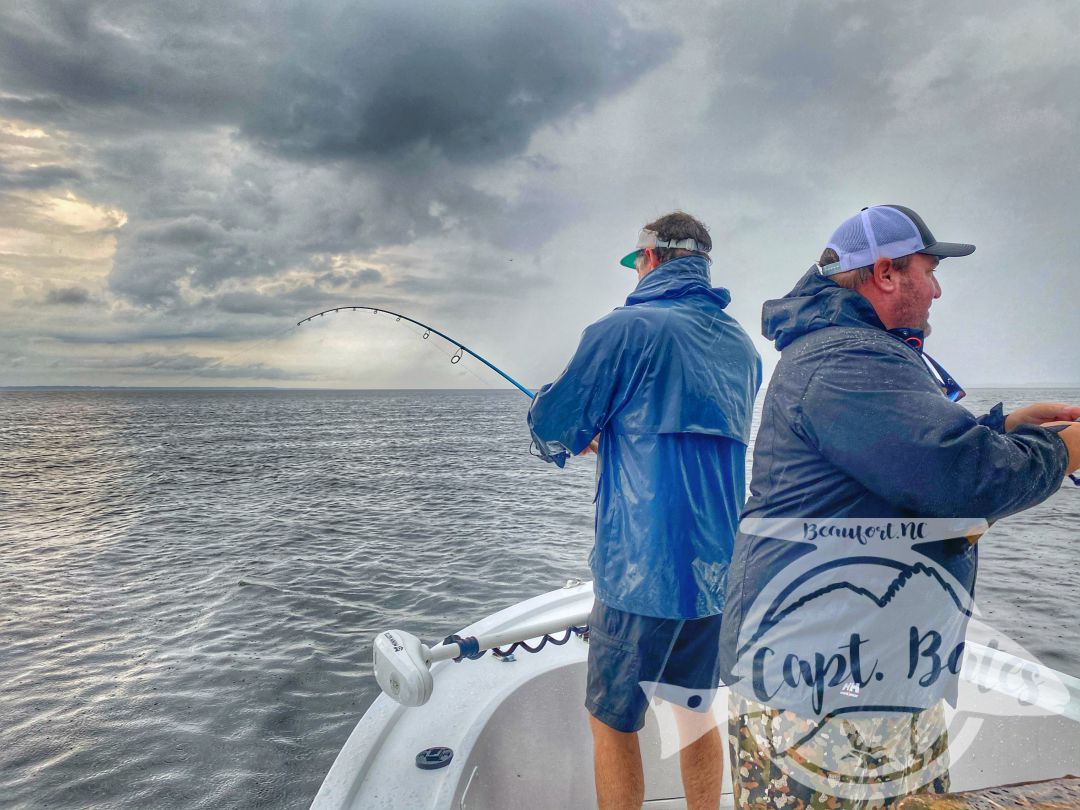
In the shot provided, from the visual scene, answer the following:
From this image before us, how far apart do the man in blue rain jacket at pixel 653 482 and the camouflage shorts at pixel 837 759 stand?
1.75 feet

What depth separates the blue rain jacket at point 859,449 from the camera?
125 centimetres

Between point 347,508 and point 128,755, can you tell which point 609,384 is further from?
point 347,508

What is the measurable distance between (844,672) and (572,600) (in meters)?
2.53

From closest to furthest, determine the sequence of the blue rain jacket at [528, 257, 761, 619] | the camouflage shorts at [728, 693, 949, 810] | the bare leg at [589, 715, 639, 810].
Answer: the camouflage shorts at [728, 693, 949, 810]
the blue rain jacket at [528, 257, 761, 619]
the bare leg at [589, 715, 639, 810]

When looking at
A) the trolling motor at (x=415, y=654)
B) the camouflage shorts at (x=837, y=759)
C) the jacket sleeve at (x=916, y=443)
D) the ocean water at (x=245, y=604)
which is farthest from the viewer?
the ocean water at (x=245, y=604)

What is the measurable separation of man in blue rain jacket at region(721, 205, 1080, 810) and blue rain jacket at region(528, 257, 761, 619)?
16.8 inches

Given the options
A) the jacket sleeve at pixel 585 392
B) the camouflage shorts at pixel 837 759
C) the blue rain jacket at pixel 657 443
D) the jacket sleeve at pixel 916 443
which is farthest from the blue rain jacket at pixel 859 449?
the jacket sleeve at pixel 585 392

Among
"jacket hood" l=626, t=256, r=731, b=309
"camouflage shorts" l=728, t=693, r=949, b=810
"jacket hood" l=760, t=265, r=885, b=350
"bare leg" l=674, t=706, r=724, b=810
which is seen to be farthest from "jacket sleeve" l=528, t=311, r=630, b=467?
"bare leg" l=674, t=706, r=724, b=810

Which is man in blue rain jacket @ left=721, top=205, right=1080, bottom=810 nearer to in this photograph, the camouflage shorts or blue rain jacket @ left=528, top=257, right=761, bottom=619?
the camouflage shorts

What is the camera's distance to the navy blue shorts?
6.64ft

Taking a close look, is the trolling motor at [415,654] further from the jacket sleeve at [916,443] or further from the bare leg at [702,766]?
the jacket sleeve at [916,443]

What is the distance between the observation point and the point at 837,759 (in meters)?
1.40
